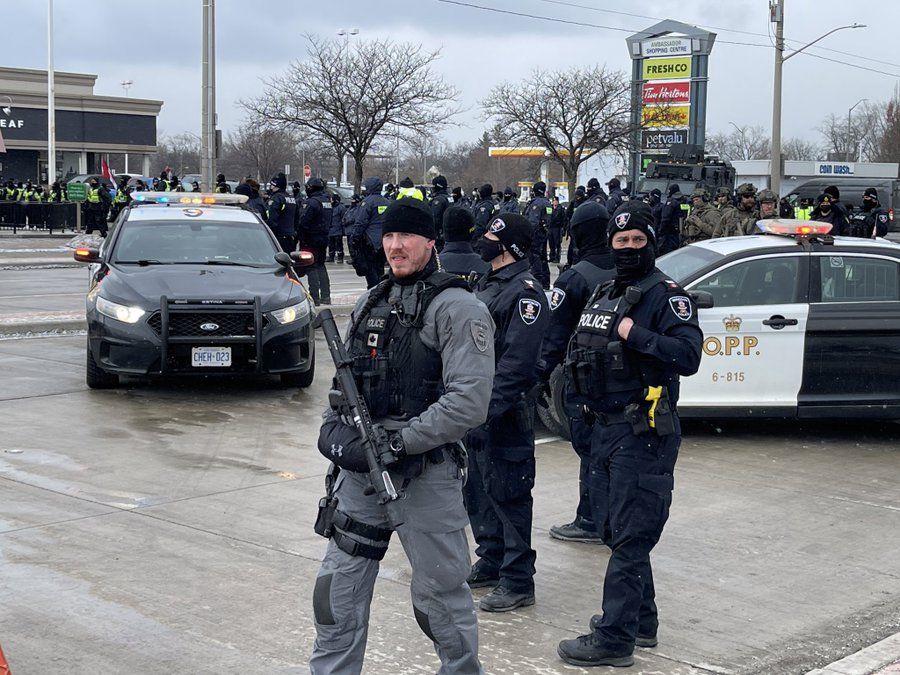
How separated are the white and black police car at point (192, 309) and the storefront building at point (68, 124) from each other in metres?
44.7

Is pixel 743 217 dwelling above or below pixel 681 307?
above

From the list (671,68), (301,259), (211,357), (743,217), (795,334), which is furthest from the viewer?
(671,68)

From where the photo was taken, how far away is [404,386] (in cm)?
380

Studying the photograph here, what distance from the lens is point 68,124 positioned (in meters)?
55.9

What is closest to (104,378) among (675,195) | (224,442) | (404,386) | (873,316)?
(224,442)

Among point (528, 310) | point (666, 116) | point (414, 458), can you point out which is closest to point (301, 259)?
point (528, 310)

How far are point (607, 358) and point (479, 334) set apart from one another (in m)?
1.09

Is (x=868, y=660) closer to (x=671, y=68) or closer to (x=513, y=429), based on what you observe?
(x=513, y=429)

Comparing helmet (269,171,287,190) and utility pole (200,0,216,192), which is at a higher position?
utility pole (200,0,216,192)

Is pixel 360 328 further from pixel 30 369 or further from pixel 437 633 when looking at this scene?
pixel 30 369

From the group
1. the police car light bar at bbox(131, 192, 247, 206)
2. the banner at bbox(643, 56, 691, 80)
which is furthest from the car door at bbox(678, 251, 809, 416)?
the banner at bbox(643, 56, 691, 80)

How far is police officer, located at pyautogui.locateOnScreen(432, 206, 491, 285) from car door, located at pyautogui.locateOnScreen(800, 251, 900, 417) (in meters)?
3.66

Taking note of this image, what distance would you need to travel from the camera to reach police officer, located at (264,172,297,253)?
1714 centimetres

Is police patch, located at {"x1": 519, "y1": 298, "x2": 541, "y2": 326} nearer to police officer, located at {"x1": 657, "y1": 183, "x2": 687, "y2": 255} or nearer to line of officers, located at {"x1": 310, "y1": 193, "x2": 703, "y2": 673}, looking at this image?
line of officers, located at {"x1": 310, "y1": 193, "x2": 703, "y2": 673}
